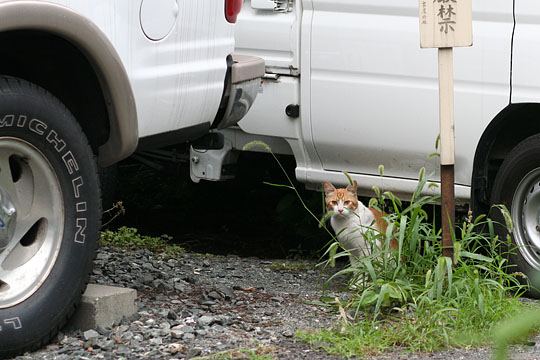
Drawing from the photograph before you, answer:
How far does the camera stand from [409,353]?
11.7 feet

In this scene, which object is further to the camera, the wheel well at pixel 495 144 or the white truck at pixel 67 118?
the wheel well at pixel 495 144

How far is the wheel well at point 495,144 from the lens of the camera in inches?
207

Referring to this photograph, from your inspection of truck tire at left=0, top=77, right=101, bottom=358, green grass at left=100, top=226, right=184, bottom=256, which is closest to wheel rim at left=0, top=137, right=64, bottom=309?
truck tire at left=0, top=77, right=101, bottom=358

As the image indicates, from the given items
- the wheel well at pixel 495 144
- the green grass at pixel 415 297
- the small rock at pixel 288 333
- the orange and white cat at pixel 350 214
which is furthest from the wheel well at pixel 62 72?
the wheel well at pixel 495 144

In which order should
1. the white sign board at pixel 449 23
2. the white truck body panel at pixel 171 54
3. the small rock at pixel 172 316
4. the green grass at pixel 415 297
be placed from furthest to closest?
the white sign board at pixel 449 23 < the small rock at pixel 172 316 < the green grass at pixel 415 297 < the white truck body panel at pixel 171 54

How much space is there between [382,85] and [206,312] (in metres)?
2.07

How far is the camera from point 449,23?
4203mm

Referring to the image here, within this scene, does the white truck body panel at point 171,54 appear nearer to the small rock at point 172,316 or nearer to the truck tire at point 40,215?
the truck tire at point 40,215

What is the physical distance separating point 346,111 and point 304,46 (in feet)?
1.63

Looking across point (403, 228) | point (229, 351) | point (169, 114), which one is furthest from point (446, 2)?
point (229, 351)

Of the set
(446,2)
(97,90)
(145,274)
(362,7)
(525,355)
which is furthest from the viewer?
(362,7)

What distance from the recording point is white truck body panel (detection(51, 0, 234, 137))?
355 centimetres

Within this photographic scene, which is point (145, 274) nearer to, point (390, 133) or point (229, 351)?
point (229, 351)

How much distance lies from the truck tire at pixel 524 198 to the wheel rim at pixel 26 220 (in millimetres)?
2706
